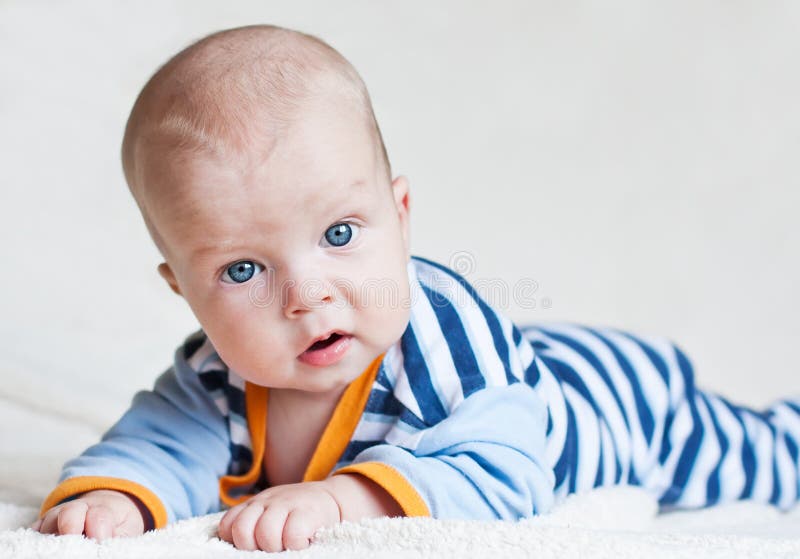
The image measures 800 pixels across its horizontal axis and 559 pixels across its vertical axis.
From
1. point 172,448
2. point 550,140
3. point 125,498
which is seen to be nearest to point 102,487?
point 125,498

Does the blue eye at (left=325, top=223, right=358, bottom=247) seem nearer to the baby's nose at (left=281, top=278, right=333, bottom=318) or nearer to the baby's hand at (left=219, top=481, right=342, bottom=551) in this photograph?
the baby's nose at (left=281, top=278, right=333, bottom=318)

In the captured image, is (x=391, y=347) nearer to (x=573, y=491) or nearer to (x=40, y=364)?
(x=573, y=491)

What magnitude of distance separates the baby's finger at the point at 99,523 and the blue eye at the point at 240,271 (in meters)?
0.26

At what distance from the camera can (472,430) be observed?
3.72 ft

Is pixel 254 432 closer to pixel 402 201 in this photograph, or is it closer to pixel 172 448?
pixel 172 448

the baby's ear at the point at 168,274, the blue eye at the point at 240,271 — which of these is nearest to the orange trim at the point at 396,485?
the blue eye at the point at 240,271

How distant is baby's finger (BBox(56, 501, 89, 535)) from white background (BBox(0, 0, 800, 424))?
3.64 feet

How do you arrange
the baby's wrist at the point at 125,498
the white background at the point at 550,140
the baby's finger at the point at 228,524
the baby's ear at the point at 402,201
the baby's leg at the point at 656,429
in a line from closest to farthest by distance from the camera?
1. the baby's finger at the point at 228,524
2. the baby's wrist at the point at 125,498
3. the baby's ear at the point at 402,201
4. the baby's leg at the point at 656,429
5. the white background at the point at 550,140

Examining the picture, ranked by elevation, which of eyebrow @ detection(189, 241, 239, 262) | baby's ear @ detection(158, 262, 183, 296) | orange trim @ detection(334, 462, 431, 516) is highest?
eyebrow @ detection(189, 241, 239, 262)

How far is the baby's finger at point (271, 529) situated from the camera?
1.00 m

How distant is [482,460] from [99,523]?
384 mm

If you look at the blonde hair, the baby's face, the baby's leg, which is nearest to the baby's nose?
the baby's face

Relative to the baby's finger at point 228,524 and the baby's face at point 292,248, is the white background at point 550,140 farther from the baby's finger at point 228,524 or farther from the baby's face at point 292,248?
the baby's finger at point 228,524

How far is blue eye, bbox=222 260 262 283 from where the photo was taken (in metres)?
1.11
